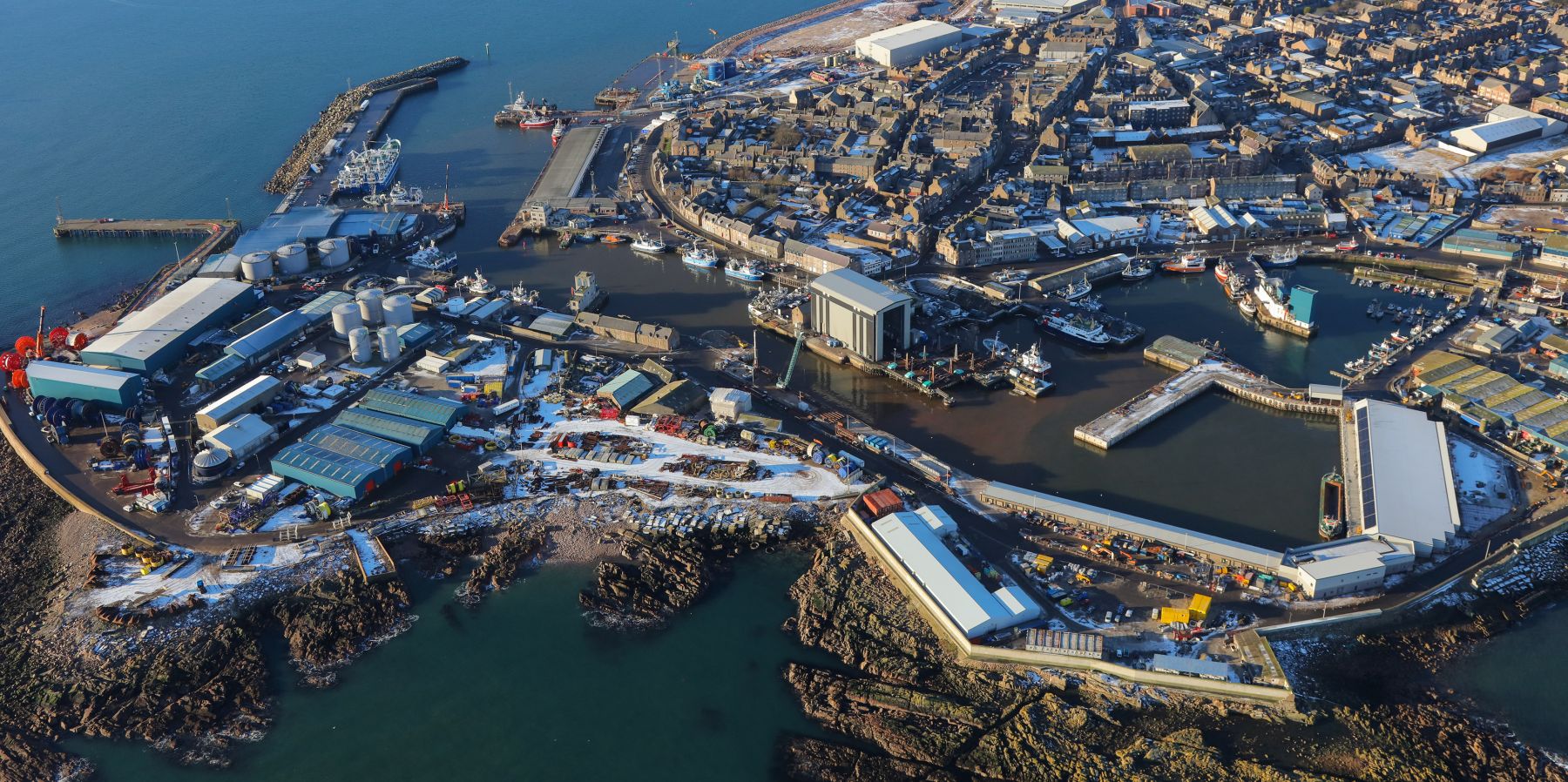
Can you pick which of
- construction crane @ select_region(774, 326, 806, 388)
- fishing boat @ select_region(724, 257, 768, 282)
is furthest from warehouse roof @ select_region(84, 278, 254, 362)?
construction crane @ select_region(774, 326, 806, 388)

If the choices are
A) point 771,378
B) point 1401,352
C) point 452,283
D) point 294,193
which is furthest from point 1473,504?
point 294,193

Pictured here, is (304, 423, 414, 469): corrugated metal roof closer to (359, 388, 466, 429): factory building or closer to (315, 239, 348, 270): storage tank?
(359, 388, 466, 429): factory building

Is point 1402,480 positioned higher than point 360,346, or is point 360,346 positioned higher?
point 360,346

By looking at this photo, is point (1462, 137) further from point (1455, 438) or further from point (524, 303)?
point (524, 303)

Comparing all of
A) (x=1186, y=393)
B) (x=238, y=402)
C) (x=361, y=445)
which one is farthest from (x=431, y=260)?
(x=1186, y=393)

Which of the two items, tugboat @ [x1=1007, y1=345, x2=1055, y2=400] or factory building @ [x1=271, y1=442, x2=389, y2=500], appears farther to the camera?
tugboat @ [x1=1007, y1=345, x2=1055, y2=400]

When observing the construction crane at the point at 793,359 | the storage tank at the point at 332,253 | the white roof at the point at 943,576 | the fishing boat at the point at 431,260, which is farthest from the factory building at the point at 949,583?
the storage tank at the point at 332,253

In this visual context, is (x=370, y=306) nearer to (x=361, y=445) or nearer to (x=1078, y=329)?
(x=361, y=445)
